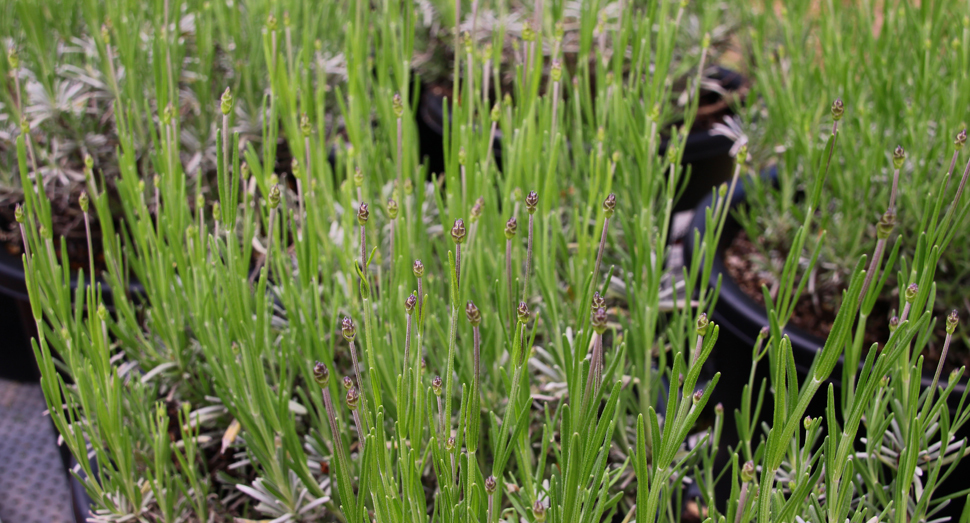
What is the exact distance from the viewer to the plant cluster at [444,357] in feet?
1.42

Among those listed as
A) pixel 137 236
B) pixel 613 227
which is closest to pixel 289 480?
pixel 137 236

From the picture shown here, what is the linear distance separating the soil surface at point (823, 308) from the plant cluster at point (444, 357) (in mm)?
112

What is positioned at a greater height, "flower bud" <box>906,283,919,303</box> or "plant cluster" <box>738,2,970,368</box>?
"flower bud" <box>906,283,919,303</box>

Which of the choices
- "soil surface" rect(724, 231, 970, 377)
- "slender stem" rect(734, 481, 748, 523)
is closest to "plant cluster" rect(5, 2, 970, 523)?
"slender stem" rect(734, 481, 748, 523)

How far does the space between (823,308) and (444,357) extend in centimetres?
47

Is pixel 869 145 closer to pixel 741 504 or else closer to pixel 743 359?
pixel 743 359

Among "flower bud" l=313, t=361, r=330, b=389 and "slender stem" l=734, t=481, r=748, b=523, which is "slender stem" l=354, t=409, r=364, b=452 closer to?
"flower bud" l=313, t=361, r=330, b=389

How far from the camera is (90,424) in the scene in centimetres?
57

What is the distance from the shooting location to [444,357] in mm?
620

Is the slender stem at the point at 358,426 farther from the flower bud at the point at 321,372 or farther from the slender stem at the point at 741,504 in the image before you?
the slender stem at the point at 741,504

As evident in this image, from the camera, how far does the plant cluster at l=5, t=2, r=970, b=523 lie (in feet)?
1.42

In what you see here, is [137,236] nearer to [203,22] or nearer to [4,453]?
[203,22]

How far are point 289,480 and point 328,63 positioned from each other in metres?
0.64

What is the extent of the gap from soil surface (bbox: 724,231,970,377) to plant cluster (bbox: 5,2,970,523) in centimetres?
11
